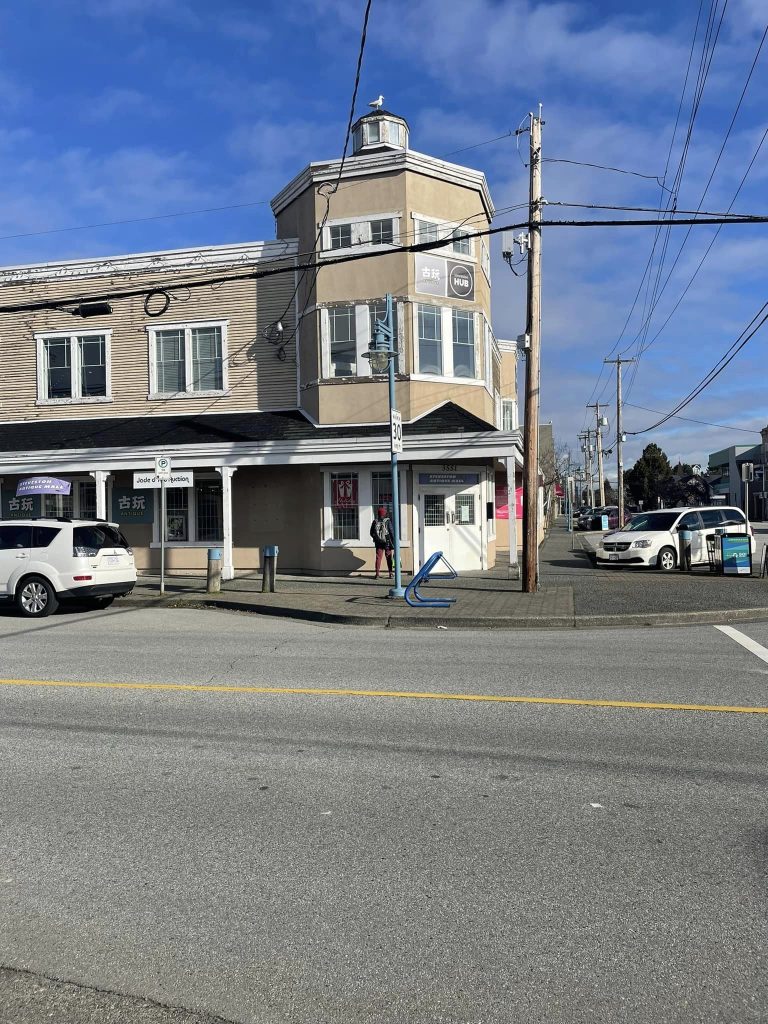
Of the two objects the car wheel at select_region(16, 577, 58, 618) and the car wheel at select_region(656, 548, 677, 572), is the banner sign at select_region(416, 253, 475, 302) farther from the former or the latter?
the car wheel at select_region(16, 577, 58, 618)

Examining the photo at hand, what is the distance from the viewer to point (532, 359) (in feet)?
51.4

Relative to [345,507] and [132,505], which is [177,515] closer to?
[132,505]

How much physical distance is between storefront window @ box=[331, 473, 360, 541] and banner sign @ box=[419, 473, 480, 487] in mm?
1652

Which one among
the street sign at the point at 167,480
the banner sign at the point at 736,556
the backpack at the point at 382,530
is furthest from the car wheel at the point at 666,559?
the street sign at the point at 167,480

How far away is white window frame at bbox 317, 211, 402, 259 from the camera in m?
19.7

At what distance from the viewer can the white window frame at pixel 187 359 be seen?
21.6 m

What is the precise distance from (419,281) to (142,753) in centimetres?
1570

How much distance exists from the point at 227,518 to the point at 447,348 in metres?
6.54

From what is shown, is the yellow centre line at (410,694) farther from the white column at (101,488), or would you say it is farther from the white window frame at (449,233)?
the white window frame at (449,233)

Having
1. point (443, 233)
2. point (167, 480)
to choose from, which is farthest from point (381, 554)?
point (443, 233)

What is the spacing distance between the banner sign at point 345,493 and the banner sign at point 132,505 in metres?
4.89

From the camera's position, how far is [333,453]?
62.2 feet

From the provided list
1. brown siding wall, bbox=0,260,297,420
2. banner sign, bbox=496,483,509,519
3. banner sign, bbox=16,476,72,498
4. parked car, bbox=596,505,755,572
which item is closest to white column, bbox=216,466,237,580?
brown siding wall, bbox=0,260,297,420

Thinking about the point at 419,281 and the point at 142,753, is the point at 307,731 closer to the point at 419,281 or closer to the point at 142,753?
the point at 142,753
